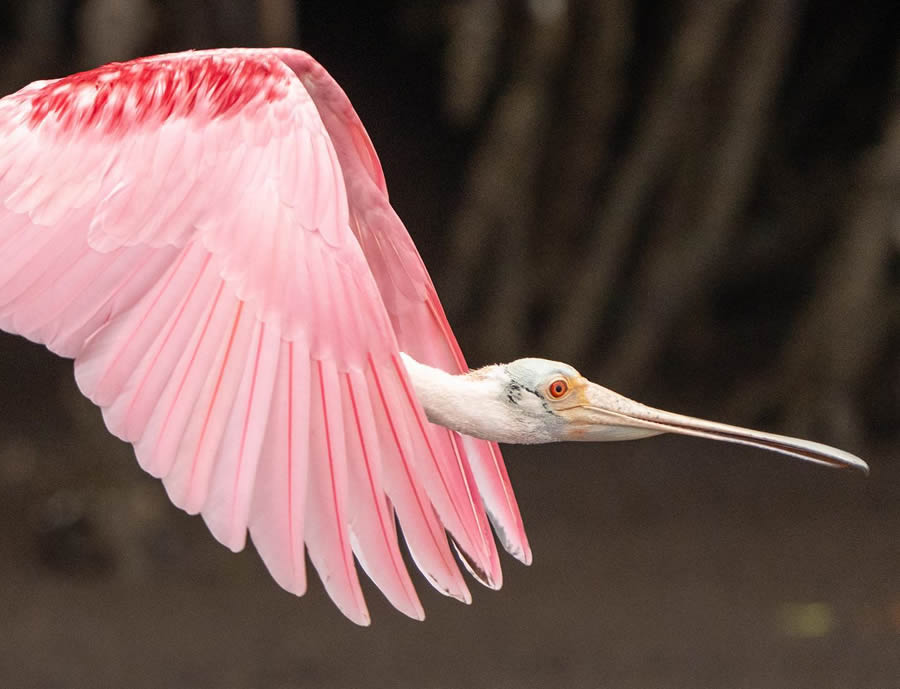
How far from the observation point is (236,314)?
2.02 meters

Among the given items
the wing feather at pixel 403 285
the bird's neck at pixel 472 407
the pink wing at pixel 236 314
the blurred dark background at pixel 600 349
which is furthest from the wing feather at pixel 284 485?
the blurred dark background at pixel 600 349

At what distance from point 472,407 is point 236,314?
440 millimetres

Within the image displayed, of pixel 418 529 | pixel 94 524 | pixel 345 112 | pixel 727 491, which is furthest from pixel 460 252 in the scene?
pixel 418 529

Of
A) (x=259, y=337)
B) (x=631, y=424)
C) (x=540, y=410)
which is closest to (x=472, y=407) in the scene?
(x=540, y=410)

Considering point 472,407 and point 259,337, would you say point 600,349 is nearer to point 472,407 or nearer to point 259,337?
point 472,407

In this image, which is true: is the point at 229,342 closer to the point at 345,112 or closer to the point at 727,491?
the point at 345,112

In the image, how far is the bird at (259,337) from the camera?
1928 mm

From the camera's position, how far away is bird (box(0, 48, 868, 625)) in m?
1.93

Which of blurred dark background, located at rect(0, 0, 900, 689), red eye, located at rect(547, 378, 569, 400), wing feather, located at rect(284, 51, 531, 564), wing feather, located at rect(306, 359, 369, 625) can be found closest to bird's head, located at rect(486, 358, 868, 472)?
red eye, located at rect(547, 378, 569, 400)

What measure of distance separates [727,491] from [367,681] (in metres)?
1.55

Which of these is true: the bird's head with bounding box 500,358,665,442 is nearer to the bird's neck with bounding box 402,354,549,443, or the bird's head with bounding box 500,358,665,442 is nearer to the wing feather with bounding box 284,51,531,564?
the bird's neck with bounding box 402,354,549,443

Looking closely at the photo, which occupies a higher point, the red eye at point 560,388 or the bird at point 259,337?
the bird at point 259,337

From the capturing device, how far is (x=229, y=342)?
1997 mm

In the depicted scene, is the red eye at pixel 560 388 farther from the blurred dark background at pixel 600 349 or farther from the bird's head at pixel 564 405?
the blurred dark background at pixel 600 349
